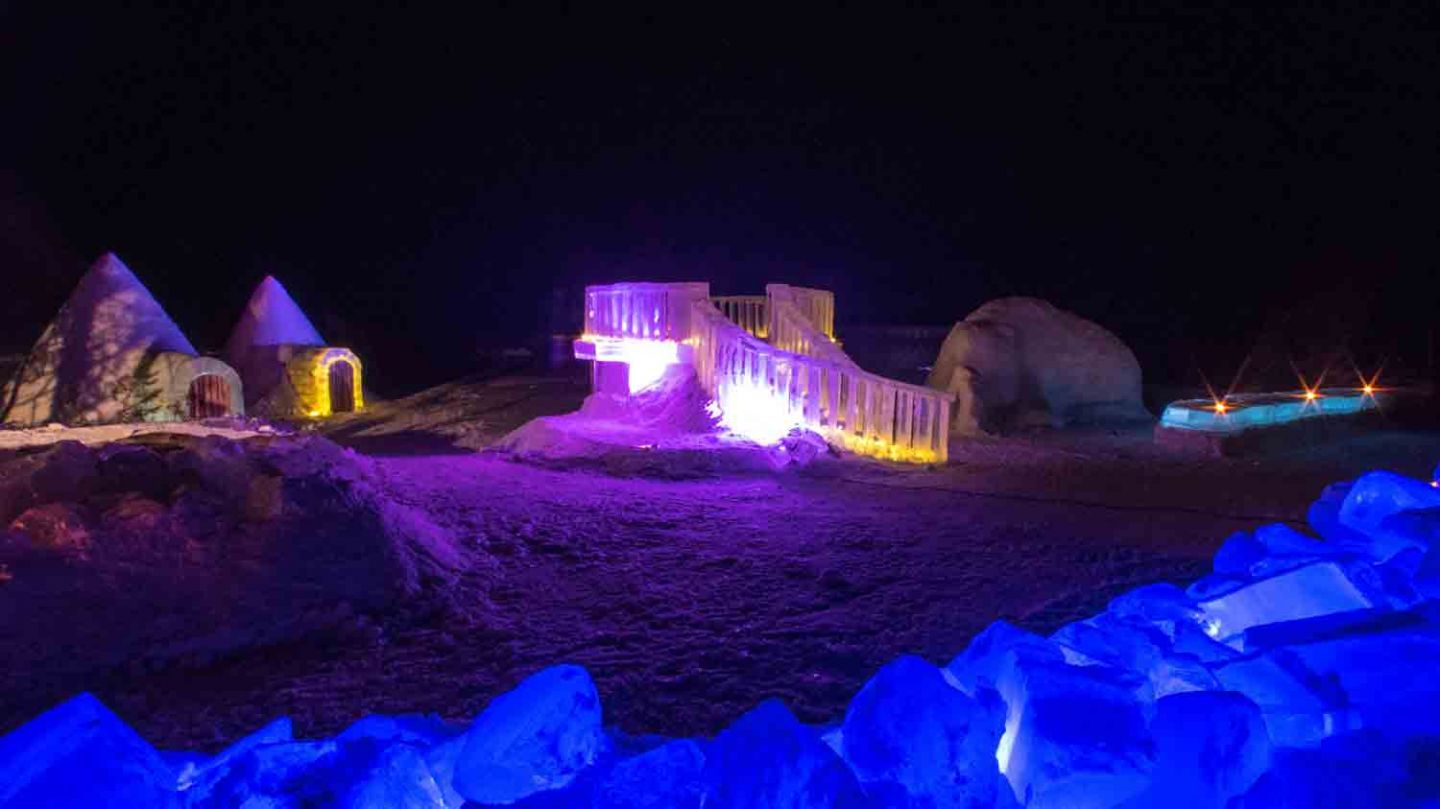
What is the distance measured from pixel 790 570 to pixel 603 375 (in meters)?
9.47

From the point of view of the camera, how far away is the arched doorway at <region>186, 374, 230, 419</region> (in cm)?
1705

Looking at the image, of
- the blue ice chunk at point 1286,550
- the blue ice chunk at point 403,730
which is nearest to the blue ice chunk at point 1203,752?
the blue ice chunk at point 1286,550

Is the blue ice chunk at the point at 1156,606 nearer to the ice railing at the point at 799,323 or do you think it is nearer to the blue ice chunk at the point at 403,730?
the blue ice chunk at the point at 403,730

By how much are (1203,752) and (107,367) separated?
1850cm

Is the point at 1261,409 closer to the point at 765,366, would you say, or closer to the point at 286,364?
the point at 765,366

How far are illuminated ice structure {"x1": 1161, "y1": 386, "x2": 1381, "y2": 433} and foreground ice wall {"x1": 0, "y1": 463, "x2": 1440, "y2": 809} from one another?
979 cm

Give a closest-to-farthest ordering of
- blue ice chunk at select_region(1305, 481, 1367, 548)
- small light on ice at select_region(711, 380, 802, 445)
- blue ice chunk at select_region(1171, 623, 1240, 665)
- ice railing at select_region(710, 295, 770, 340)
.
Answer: blue ice chunk at select_region(1171, 623, 1240, 665) → blue ice chunk at select_region(1305, 481, 1367, 548) → small light on ice at select_region(711, 380, 802, 445) → ice railing at select_region(710, 295, 770, 340)

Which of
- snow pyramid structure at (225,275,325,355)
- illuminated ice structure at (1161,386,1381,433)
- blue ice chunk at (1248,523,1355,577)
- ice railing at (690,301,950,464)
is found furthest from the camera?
snow pyramid structure at (225,275,325,355)

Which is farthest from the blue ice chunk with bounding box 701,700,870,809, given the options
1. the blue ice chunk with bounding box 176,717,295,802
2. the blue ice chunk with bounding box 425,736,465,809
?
the blue ice chunk with bounding box 176,717,295,802

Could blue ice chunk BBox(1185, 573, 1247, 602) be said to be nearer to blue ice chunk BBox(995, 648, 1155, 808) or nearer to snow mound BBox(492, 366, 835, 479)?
blue ice chunk BBox(995, 648, 1155, 808)

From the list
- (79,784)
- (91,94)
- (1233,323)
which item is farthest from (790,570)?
(91,94)

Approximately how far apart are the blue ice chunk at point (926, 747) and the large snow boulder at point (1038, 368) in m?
12.1

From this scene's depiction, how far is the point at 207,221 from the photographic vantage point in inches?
1339

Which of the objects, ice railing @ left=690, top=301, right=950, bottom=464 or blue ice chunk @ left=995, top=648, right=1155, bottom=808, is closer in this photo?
blue ice chunk @ left=995, top=648, right=1155, bottom=808
